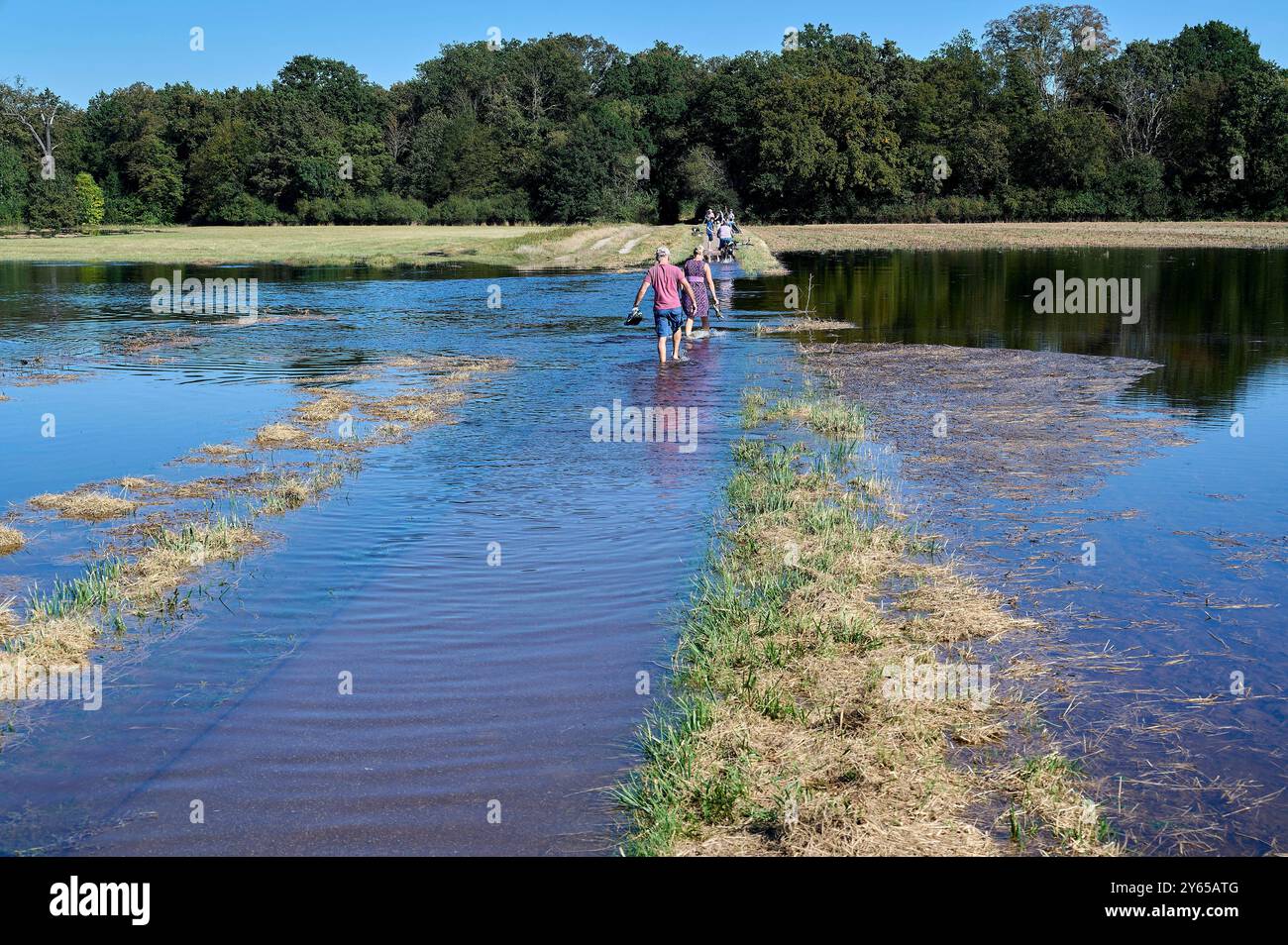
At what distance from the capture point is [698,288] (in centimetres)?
2667

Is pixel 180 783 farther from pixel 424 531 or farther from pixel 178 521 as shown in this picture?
pixel 178 521

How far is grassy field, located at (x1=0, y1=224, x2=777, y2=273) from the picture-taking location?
55.7 m

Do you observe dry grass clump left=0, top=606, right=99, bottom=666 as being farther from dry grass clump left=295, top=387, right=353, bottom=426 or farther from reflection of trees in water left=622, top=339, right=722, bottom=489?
dry grass clump left=295, top=387, right=353, bottom=426

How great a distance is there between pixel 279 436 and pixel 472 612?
8.00 metres

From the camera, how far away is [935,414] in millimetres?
16828

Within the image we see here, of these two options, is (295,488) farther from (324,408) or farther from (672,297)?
(672,297)

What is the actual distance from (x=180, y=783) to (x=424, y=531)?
495 cm

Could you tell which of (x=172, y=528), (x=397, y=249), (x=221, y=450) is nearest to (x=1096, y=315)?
(x=221, y=450)
